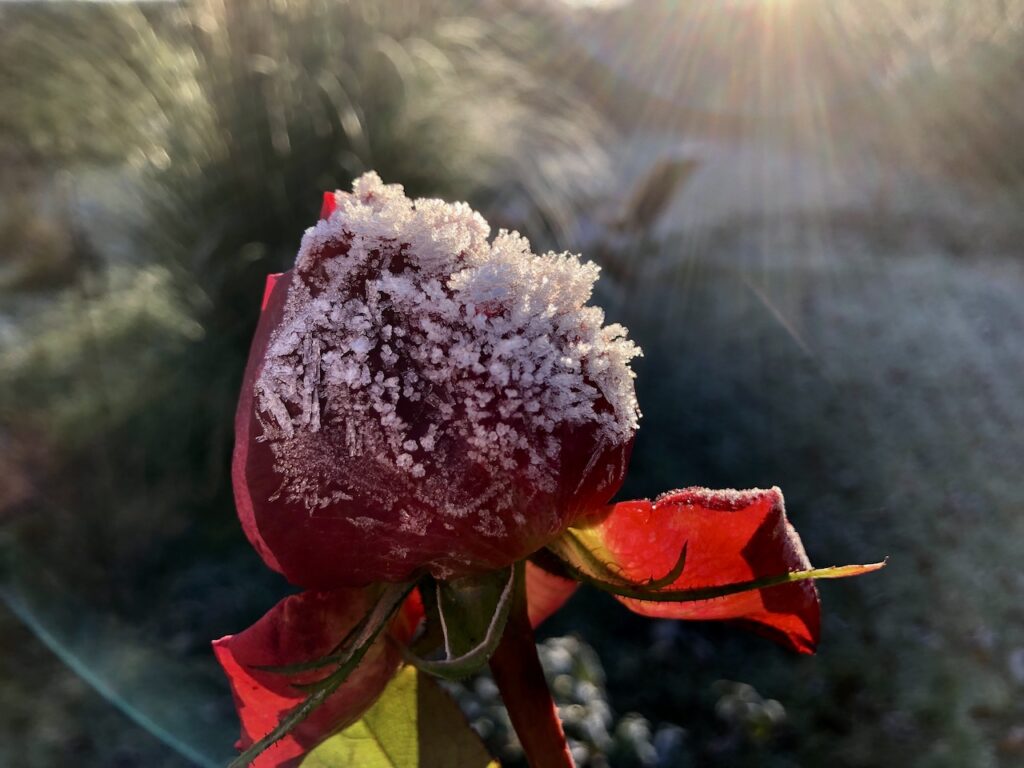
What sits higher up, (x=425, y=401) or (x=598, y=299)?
(x=425, y=401)

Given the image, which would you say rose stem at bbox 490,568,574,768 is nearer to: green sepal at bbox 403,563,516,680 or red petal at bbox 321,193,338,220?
green sepal at bbox 403,563,516,680

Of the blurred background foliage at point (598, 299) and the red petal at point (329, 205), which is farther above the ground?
the red petal at point (329, 205)

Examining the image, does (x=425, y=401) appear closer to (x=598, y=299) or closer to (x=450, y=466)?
(x=450, y=466)

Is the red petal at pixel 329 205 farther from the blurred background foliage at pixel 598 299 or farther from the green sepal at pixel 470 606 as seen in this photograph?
the blurred background foliage at pixel 598 299

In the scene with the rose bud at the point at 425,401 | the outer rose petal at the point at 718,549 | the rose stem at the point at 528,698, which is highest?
the rose bud at the point at 425,401

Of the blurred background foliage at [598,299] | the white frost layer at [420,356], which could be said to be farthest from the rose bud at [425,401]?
the blurred background foliage at [598,299]

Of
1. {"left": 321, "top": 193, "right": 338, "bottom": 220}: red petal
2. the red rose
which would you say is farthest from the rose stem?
{"left": 321, "top": 193, "right": 338, "bottom": 220}: red petal

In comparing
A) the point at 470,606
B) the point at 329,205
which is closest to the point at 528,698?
the point at 470,606
